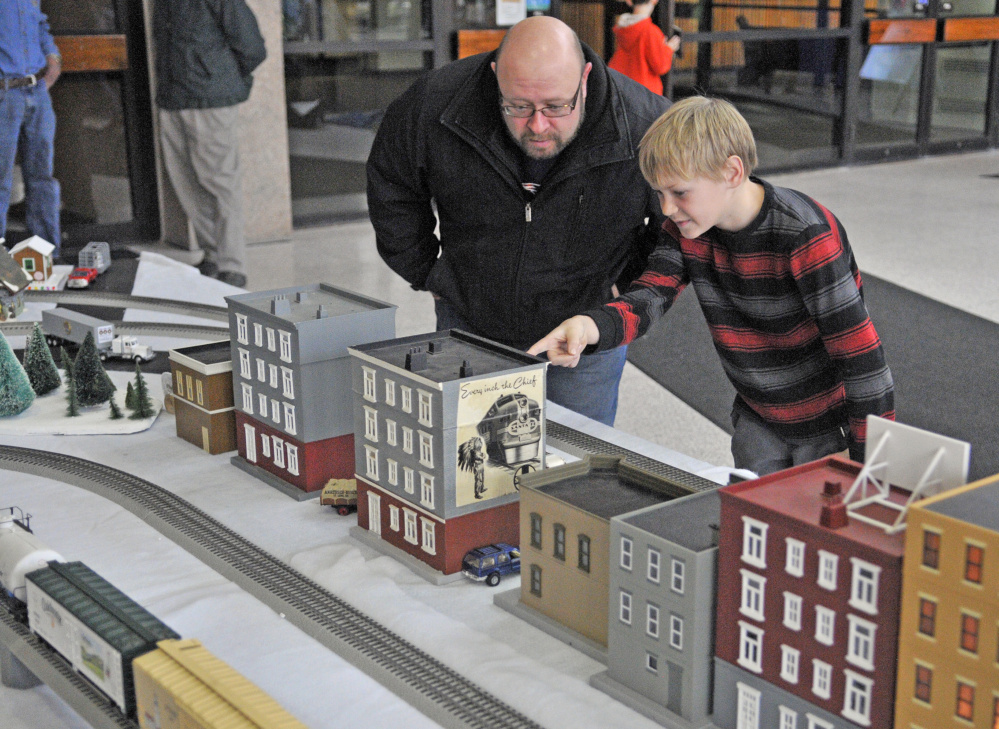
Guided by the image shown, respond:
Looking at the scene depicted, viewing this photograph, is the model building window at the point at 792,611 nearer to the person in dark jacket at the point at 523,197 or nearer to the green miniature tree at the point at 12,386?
the person in dark jacket at the point at 523,197

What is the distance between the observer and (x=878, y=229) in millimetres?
9008

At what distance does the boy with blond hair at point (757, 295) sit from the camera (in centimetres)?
207

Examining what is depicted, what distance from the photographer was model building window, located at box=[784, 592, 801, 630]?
1531mm

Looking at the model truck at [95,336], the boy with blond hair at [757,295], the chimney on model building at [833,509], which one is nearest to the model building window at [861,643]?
the chimney on model building at [833,509]

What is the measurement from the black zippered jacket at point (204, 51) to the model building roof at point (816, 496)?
595cm

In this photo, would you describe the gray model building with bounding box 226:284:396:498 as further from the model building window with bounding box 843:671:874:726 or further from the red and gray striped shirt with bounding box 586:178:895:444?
the model building window with bounding box 843:671:874:726

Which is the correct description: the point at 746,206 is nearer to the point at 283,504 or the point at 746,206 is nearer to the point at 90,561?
the point at 283,504

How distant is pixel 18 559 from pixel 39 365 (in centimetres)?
134

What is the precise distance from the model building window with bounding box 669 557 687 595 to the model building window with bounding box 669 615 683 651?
0.05 meters

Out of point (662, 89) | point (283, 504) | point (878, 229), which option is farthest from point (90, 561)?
point (662, 89)

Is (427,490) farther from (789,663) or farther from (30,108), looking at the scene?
(30,108)

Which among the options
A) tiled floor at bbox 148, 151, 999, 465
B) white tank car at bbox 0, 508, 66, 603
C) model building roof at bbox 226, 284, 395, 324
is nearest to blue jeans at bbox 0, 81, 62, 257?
tiled floor at bbox 148, 151, 999, 465

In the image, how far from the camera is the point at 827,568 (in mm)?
1477

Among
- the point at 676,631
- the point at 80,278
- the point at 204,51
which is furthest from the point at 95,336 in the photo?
the point at 204,51
